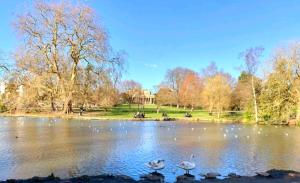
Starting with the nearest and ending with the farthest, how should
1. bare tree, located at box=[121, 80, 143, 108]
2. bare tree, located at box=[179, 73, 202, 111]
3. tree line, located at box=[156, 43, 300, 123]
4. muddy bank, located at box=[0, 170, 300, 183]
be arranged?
muddy bank, located at box=[0, 170, 300, 183] < tree line, located at box=[156, 43, 300, 123] < bare tree, located at box=[179, 73, 202, 111] < bare tree, located at box=[121, 80, 143, 108]

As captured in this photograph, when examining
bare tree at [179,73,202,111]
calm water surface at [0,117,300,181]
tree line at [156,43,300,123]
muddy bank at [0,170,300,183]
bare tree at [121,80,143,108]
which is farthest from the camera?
bare tree at [121,80,143,108]

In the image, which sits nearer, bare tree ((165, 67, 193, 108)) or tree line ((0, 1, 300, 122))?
tree line ((0, 1, 300, 122))

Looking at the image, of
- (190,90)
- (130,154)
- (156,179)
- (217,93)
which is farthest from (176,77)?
(156,179)

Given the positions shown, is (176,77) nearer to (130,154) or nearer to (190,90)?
(190,90)

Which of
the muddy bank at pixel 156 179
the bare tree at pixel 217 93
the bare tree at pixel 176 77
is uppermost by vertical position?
the bare tree at pixel 176 77

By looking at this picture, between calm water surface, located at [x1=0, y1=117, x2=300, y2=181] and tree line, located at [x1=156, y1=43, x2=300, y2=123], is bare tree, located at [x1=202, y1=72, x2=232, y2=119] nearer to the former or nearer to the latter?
tree line, located at [x1=156, y1=43, x2=300, y2=123]

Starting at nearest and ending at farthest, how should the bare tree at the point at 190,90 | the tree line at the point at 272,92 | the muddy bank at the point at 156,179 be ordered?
1. the muddy bank at the point at 156,179
2. the tree line at the point at 272,92
3. the bare tree at the point at 190,90

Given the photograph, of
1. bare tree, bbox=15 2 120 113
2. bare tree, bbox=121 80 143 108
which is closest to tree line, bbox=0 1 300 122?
bare tree, bbox=15 2 120 113

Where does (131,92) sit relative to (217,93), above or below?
above

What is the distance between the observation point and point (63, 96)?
50062 millimetres

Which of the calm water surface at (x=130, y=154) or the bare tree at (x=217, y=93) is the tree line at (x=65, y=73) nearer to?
the bare tree at (x=217, y=93)

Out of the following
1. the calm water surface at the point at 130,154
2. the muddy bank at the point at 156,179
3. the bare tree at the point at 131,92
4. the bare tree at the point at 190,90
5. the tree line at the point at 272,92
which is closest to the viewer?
the muddy bank at the point at 156,179

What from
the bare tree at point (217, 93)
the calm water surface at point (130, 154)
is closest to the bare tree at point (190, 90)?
the bare tree at point (217, 93)

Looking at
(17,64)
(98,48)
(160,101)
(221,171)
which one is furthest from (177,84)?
(221,171)
